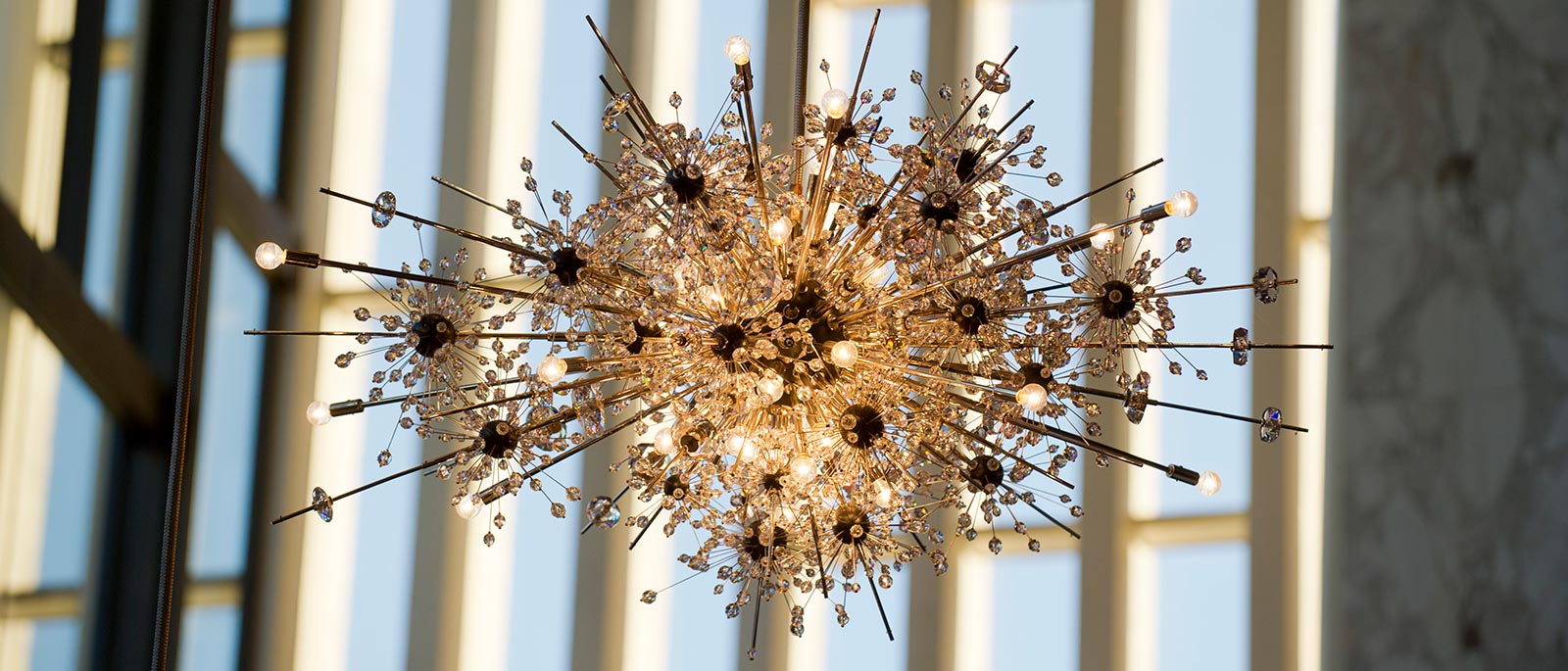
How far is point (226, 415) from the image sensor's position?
542 centimetres

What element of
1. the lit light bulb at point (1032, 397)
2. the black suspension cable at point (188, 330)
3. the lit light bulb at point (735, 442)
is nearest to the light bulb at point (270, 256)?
the lit light bulb at point (735, 442)

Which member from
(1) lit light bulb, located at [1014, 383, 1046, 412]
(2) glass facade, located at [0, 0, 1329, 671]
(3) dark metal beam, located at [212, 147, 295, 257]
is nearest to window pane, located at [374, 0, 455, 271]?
(2) glass facade, located at [0, 0, 1329, 671]

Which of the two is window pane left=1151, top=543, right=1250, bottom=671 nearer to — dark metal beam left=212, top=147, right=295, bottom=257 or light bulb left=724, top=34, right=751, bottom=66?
light bulb left=724, top=34, right=751, bottom=66

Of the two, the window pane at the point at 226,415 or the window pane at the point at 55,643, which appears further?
the window pane at the point at 226,415

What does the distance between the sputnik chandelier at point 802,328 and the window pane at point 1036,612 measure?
217 centimetres

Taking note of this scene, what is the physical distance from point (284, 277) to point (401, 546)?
3.10 ft

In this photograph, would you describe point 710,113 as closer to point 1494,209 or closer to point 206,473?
point 206,473

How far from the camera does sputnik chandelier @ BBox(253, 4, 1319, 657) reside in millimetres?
2350

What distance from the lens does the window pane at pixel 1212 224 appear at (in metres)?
4.66

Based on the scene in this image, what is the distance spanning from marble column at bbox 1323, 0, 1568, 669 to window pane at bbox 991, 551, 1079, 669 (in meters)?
1.81

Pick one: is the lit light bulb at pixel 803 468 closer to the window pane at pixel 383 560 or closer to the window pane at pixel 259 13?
the window pane at pixel 383 560

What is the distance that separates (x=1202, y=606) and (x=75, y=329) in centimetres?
307

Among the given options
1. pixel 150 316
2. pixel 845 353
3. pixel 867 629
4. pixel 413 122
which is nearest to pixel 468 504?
pixel 845 353

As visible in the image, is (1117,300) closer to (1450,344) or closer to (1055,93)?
(1450,344)
